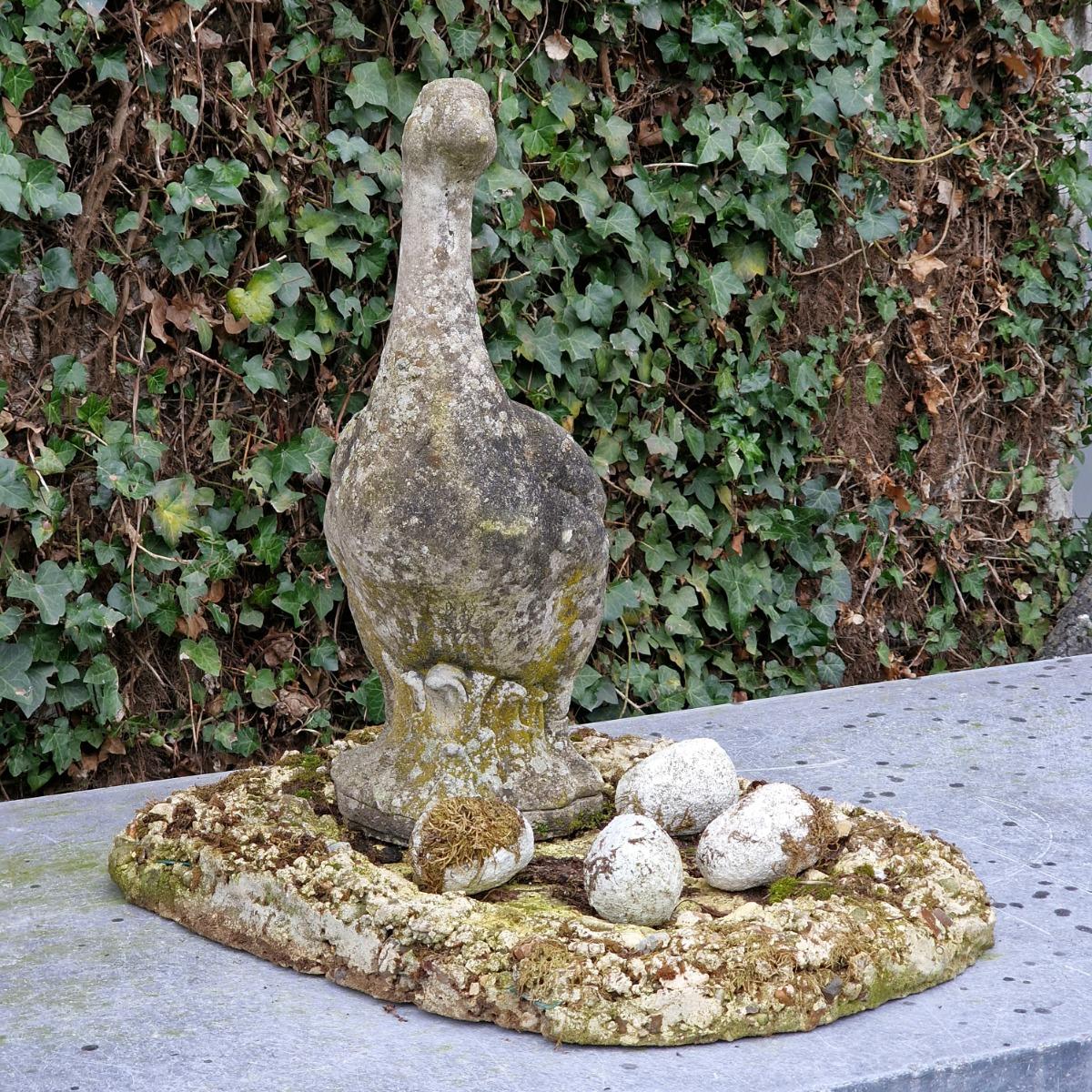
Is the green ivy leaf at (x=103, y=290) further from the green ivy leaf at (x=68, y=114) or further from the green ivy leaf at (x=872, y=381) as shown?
the green ivy leaf at (x=872, y=381)

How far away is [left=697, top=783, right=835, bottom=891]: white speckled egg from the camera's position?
99.3 inches

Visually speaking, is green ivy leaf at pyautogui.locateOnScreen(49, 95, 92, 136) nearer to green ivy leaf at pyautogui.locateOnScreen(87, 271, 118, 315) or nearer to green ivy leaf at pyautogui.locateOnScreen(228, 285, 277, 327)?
green ivy leaf at pyautogui.locateOnScreen(87, 271, 118, 315)

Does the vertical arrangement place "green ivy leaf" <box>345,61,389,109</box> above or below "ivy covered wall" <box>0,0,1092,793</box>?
above

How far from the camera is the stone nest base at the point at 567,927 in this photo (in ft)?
7.18

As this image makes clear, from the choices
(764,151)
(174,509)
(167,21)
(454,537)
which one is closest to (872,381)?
(764,151)

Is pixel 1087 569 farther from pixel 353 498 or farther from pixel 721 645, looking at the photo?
pixel 353 498

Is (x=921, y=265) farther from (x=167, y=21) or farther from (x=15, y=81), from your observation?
(x=15, y=81)

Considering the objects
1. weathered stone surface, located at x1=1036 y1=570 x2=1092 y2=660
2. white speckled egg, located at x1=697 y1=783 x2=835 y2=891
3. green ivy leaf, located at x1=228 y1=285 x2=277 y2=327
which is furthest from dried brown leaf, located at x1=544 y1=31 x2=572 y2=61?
weathered stone surface, located at x1=1036 y1=570 x2=1092 y2=660

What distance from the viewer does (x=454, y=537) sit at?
2.59 metres

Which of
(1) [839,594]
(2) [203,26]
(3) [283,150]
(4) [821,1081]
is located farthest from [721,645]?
(4) [821,1081]

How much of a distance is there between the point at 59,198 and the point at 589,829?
196cm

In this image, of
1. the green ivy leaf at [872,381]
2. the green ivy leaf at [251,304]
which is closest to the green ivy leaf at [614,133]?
the green ivy leaf at [251,304]

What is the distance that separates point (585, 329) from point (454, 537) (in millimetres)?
→ 1685

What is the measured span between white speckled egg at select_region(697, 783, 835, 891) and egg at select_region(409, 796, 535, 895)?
0.34 m
